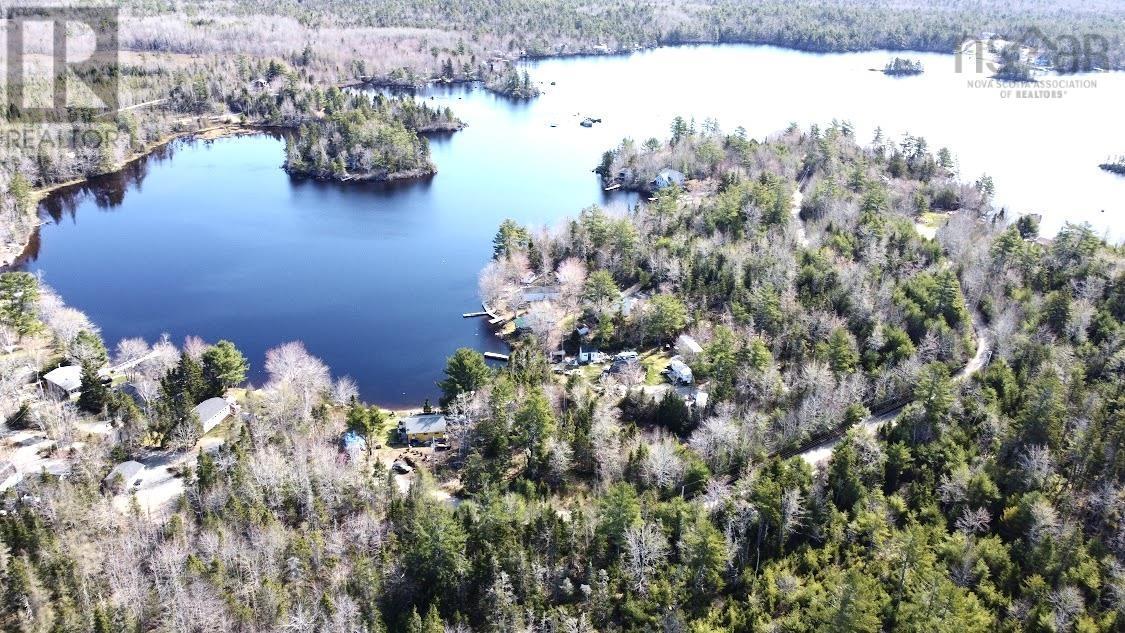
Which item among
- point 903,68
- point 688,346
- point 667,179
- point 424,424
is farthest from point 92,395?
point 903,68

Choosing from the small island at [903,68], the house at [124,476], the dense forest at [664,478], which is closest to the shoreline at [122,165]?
the dense forest at [664,478]

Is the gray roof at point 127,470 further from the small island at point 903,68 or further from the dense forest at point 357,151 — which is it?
the small island at point 903,68

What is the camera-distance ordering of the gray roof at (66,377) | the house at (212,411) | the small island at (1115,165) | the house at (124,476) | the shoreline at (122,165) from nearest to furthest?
the house at (124,476) < the house at (212,411) < the gray roof at (66,377) < the shoreline at (122,165) < the small island at (1115,165)

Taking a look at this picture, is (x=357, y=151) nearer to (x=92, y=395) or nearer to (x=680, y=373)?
(x=92, y=395)

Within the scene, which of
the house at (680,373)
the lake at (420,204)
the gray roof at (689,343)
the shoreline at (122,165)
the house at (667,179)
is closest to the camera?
the house at (680,373)

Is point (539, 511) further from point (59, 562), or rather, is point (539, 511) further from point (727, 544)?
point (59, 562)
